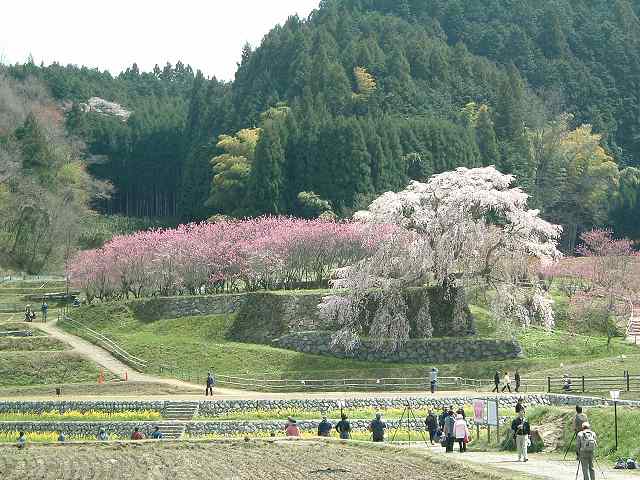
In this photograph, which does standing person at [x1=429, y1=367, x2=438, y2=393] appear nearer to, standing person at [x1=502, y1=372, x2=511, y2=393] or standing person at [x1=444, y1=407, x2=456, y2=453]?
standing person at [x1=502, y1=372, x2=511, y2=393]

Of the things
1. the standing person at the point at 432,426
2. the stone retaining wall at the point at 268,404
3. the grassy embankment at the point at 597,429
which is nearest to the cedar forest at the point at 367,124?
the stone retaining wall at the point at 268,404

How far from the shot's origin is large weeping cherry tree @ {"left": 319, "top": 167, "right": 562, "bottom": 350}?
58.8 meters

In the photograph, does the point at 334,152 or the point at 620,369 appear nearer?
the point at 620,369

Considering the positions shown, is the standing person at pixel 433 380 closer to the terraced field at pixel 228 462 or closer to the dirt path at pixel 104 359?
the dirt path at pixel 104 359

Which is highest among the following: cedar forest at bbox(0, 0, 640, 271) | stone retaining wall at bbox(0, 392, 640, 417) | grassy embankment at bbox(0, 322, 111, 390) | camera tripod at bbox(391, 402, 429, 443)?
cedar forest at bbox(0, 0, 640, 271)

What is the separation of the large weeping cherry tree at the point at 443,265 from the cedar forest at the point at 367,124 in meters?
30.2

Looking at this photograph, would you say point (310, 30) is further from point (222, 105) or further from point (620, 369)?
point (620, 369)

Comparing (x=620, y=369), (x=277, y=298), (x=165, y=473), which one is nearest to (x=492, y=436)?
(x=165, y=473)

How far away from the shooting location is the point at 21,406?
4869 centimetres

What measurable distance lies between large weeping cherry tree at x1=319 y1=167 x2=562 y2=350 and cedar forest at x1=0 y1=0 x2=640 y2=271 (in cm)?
3019

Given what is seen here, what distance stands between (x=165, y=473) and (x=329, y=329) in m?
30.7

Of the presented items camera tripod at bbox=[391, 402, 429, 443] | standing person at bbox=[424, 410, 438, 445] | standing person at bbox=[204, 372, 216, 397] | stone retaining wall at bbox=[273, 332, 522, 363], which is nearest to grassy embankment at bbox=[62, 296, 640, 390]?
stone retaining wall at bbox=[273, 332, 522, 363]

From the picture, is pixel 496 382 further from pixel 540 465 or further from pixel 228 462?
pixel 540 465

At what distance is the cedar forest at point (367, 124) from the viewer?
98000 mm
